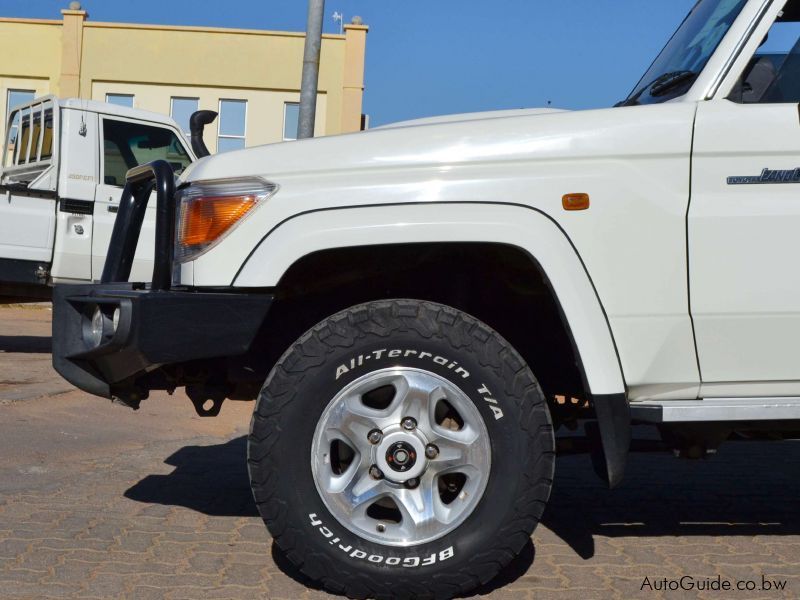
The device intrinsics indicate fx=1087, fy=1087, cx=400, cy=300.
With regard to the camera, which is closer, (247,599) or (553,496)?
(247,599)

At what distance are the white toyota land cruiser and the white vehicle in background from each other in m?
7.45

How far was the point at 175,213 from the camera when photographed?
3.74 m

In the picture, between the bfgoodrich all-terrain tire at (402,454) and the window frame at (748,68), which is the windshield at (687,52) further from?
the bfgoodrich all-terrain tire at (402,454)

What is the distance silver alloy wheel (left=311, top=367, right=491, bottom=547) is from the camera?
3449 millimetres

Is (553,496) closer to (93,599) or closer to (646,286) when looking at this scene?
(646,286)

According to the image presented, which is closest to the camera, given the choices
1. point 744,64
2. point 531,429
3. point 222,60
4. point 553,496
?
point 531,429

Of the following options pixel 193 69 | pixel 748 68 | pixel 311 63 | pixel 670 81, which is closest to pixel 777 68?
pixel 748 68

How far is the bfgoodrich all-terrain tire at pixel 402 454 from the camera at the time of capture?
3418 mm

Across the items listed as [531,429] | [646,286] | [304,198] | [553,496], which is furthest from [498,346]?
[553,496]

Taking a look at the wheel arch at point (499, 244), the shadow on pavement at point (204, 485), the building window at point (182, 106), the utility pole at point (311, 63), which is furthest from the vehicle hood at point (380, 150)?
the building window at point (182, 106)

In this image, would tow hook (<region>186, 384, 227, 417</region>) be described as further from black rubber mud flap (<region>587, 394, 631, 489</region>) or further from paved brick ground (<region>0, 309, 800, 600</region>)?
black rubber mud flap (<region>587, 394, 631, 489</region>)

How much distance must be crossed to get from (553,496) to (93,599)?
2549 millimetres

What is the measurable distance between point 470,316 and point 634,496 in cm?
223

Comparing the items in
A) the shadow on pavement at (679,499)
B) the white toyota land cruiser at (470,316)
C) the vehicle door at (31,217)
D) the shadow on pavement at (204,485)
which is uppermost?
the white toyota land cruiser at (470,316)
